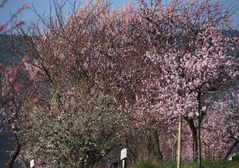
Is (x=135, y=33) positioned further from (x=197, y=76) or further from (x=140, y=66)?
(x=197, y=76)

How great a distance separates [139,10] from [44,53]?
5.62m

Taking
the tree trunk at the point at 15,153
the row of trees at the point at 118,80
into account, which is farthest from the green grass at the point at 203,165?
the tree trunk at the point at 15,153

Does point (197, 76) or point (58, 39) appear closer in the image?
point (197, 76)

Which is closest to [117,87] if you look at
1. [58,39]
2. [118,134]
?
[58,39]

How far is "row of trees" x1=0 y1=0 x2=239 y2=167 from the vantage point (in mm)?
14047

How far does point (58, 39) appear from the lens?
22344 mm

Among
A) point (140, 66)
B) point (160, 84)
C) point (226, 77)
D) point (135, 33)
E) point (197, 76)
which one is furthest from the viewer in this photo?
point (135, 33)

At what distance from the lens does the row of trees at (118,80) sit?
14047 mm

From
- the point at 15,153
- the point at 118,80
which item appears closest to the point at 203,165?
the point at 118,80

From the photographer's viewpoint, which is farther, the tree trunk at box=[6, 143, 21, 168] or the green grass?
the tree trunk at box=[6, 143, 21, 168]

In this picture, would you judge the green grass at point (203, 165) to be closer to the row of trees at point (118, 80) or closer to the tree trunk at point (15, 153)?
the row of trees at point (118, 80)

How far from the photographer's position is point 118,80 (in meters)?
23.2

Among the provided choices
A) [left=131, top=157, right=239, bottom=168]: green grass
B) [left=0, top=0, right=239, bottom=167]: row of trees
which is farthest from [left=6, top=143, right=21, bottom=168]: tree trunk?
[left=131, top=157, right=239, bottom=168]: green grass

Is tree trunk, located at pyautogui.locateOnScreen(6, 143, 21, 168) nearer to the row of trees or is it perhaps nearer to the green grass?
the row of trees
